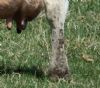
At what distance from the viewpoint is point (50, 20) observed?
234 inches

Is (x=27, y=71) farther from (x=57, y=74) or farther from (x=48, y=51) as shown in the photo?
(x=48, y=51)

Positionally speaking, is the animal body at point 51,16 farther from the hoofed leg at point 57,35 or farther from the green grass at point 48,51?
the green grass at point 48,51

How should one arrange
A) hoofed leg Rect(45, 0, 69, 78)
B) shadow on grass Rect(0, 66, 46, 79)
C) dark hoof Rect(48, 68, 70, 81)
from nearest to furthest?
1. hoofed leg Rect(45, 0, 69, 78)
2. dark hoof Rect(48, 68, 70, 81)
3. shadow on grass Rect(0, 66, 46, 79)

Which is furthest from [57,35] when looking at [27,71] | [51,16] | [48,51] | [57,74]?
[48,51]

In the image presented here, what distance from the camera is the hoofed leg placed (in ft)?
19.2

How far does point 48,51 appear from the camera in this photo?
7.13 metres

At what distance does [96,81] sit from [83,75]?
0.24m

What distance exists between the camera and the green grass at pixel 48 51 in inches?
242

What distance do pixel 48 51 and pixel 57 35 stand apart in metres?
1.13

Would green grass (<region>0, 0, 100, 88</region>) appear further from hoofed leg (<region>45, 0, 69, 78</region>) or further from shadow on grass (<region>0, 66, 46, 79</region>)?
hoofed leg (<region>45, 0, 69, 78</region>)

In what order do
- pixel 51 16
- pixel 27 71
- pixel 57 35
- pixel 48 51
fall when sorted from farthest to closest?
pixel 48 51 < pixel 27 71 < pixel 57 35 < pixel 51 16

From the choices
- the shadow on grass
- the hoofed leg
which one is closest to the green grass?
the shadow on grass

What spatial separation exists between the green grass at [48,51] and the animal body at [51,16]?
6.4 inches

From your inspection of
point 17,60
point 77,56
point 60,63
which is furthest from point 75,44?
point 60,63
